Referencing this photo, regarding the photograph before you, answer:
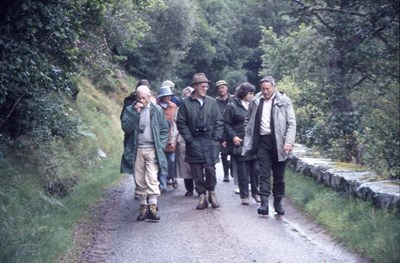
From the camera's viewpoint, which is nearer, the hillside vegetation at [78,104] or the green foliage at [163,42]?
the hillside vegetation at [78,104]

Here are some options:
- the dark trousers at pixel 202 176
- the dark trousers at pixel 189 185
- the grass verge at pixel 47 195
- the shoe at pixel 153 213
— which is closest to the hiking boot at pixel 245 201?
the dark trousers at pixel 202 176

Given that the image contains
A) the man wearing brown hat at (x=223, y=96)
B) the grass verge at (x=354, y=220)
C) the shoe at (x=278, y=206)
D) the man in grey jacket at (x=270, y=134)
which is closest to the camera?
the grass verge at (x=354, y=220)

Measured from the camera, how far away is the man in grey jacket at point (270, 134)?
29.9 feet

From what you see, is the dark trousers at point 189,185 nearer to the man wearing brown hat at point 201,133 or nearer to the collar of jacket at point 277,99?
the man wearing brown hat at point 201,133

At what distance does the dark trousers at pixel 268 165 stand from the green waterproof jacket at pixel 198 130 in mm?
1001

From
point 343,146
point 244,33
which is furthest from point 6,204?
point 244,33

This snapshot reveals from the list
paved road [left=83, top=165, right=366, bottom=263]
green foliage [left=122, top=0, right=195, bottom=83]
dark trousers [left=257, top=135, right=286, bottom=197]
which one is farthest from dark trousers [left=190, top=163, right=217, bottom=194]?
green foliage [left=122, top=0, right=195, bottom=83]

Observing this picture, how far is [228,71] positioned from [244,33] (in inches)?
213

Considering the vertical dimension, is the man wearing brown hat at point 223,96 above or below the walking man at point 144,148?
above

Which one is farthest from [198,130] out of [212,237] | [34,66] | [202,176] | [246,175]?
[34,66]

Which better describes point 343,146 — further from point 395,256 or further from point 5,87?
point 5,87

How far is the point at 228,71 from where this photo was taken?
49781 mm

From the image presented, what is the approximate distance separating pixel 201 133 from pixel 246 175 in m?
1.30

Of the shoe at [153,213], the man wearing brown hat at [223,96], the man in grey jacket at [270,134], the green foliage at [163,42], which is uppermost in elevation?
the green foliage at [163,42]
